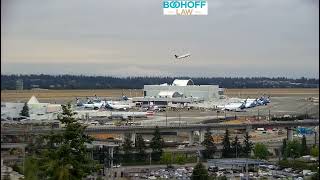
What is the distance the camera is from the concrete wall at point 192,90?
20828 millimetres

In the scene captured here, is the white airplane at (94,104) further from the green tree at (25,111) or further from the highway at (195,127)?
the green tree at (25,111)

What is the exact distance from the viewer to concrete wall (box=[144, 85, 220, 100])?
2083cm

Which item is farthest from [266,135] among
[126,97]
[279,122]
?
[126,97]

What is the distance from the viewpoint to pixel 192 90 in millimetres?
21297

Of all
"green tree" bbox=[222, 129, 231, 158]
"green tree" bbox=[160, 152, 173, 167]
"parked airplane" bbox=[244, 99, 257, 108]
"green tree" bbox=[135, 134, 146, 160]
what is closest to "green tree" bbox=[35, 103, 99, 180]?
"green tree" bbox=[160, 152, 173, 167]

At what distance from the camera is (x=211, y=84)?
20.3m

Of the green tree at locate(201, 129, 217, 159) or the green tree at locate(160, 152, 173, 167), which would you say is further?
the green tree at locate(201, 129, 217, 159)

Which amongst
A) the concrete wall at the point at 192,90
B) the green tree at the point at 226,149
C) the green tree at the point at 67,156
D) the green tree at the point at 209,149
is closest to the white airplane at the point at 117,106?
the concrete wall at the point at 192,90

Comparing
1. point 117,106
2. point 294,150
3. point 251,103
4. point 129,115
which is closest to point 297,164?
point 294,150

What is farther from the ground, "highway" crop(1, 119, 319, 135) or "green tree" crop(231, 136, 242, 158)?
"highway" crop(1, 119, 319, 135)

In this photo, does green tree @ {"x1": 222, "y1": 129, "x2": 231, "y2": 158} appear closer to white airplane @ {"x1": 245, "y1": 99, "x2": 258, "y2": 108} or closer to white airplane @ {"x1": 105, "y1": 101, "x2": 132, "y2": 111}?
white airplane @ {"x1": 105, "y1": 101, "x2": 132, "y2": 111}

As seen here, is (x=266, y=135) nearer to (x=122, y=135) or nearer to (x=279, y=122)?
(x=279, y=122)

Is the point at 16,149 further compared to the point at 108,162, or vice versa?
the point at 108,162

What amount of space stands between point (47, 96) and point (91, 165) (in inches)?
581
